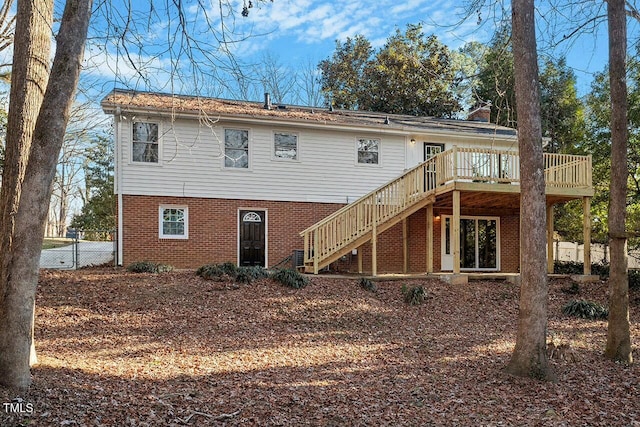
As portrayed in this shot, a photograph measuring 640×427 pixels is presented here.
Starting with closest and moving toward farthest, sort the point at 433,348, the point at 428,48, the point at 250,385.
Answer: the point at 250,385
the point at 433,348
the point at 428,48

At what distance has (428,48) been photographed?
2836cm

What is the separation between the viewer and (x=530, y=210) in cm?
692

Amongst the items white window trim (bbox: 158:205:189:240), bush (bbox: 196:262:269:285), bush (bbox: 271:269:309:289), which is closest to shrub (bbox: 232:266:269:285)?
bush (bbox: 196:262:269:285)

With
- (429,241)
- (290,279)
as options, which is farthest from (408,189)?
(290,279)

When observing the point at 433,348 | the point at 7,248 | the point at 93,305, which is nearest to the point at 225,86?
the point at 7,248

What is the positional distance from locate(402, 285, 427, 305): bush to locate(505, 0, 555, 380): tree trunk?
418 centimetres

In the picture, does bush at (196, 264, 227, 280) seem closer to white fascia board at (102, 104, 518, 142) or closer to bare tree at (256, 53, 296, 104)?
white fascia board at (102, 104, 518, 142)

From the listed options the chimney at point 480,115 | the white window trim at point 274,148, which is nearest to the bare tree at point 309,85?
the chimney at point 480,115

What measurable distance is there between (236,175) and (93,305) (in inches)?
266

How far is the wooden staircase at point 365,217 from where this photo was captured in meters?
13.0

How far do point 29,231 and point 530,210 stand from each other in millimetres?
6346

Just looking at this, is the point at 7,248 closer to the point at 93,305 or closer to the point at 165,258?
the point at 93,305

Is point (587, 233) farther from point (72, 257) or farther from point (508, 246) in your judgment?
point (72, 257)

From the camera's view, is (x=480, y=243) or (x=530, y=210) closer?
(x=530, y=210)
